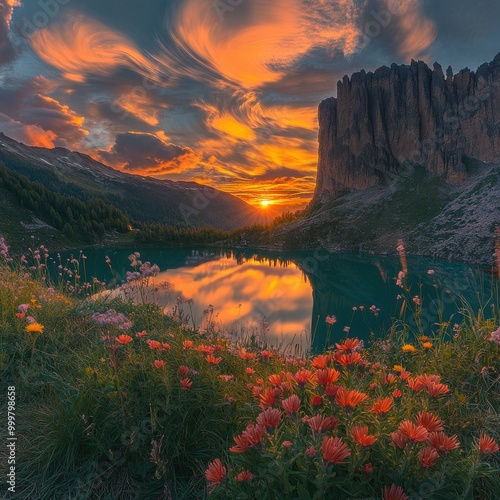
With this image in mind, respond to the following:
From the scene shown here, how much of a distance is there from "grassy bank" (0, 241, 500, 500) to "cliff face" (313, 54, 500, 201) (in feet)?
488

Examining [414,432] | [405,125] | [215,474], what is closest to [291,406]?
[215,474]

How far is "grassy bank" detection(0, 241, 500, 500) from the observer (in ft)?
6.00

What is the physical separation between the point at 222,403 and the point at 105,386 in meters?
1.13

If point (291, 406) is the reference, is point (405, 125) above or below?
above

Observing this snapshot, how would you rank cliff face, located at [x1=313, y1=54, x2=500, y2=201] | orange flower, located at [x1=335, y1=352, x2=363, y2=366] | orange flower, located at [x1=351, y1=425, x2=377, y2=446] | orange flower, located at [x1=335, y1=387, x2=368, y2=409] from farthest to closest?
cliff face, located at [x1=313, y1=54, x2=500, y2=201] → orange flower, located at [x1=335, y1=352, x2=363, y2=366] → orange flower, located at [x1=335, y1=387, x2=368, y2=409] → orange flower, located at [x1=351, y1=425, x2=377, y2=446]

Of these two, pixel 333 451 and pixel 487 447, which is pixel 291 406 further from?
pixel 487 447

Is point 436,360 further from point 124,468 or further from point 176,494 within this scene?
point 124,468

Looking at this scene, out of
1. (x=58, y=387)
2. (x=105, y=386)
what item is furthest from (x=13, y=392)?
(x=105, y=386)

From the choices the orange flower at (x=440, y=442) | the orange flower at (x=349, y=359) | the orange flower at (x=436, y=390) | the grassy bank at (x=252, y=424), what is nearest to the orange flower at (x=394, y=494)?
the grassy bank at (x=252, y=424)

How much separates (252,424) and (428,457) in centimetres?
115

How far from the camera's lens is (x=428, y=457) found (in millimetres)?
1757

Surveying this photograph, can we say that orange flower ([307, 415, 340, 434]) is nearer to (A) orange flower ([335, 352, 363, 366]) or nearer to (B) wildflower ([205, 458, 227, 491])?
(B) wildflower ([205, 458, 227, 491])

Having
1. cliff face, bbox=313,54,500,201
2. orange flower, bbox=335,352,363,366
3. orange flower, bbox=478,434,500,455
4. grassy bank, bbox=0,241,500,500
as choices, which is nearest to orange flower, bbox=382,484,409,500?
grassy bank, bbox=0,241,500,500

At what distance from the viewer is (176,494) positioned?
285 centimetres
